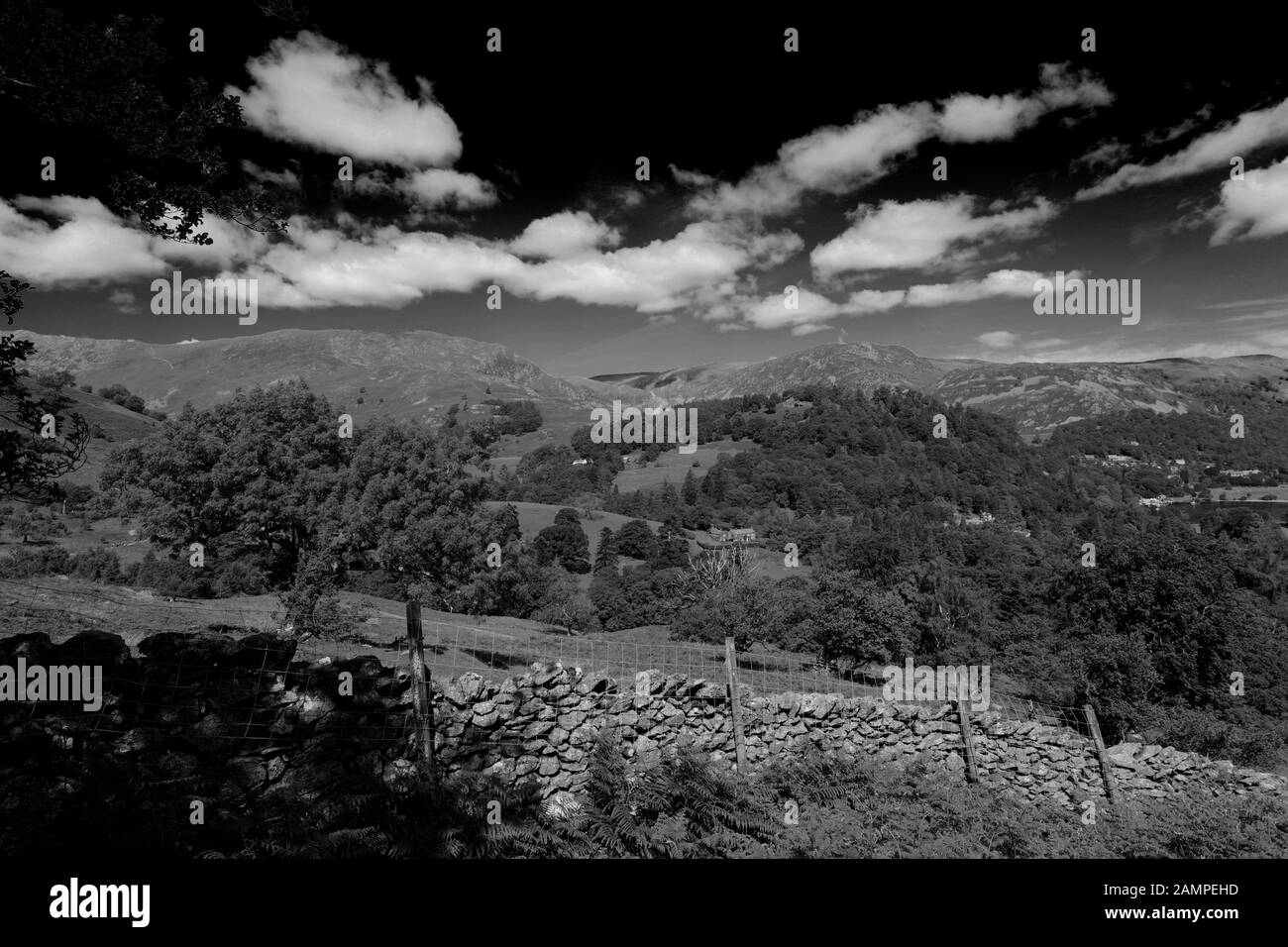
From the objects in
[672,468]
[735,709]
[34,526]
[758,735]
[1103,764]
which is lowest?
[1103,764]

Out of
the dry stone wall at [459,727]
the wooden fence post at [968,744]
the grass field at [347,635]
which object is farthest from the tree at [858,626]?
the wooden fence post at [968,744]

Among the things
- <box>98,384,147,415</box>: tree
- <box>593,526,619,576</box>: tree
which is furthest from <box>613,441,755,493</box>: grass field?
<box>98,384,147,415</box>: tree

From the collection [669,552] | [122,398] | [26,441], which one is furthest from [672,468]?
[26,441]

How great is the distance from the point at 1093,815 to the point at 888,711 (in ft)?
16.0

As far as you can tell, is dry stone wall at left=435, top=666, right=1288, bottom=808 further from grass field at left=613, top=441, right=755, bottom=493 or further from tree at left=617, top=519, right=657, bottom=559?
grass field at left=613, top=441, right=755, bottom=493

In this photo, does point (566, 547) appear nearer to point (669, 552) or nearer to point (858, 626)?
point (669, 552)

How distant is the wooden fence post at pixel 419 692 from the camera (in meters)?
8.78

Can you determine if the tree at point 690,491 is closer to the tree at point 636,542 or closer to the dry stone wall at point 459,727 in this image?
the tree at point 636,542

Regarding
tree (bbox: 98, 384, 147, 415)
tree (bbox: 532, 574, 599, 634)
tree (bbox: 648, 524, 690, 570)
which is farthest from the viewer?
tree (bbox: 98, 384, 147, 415)

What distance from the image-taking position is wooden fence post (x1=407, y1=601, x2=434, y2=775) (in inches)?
346

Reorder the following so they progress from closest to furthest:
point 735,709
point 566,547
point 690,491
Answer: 1. point 735,709
2. point 566,547
3. point 690,491

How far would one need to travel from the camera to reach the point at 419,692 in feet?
29.2

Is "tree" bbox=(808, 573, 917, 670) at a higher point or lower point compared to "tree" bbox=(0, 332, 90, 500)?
lower

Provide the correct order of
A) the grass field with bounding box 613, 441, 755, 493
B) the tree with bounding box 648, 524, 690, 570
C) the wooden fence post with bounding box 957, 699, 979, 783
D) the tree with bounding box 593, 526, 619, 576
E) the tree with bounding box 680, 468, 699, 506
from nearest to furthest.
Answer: the wooden fence post with bounding box 957, 699, 979, 783 → the tree with bounding box 593, 526, 619, 576 → the tree with bounding box 648, 524, 690, 570 → the tree with bounding box 680, 468, 699, 506 → the grass field with bounding box 613, 441, 755, 493
